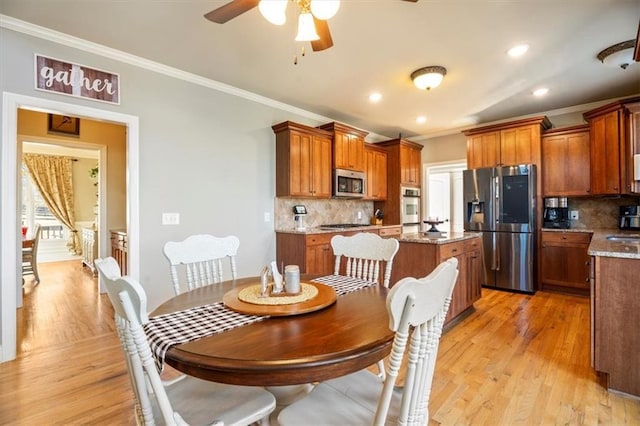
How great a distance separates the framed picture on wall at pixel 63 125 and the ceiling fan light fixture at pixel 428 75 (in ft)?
14.5

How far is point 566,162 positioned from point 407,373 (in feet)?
15.4

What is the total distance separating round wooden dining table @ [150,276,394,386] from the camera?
0.89 m

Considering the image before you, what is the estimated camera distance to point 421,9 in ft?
7.39

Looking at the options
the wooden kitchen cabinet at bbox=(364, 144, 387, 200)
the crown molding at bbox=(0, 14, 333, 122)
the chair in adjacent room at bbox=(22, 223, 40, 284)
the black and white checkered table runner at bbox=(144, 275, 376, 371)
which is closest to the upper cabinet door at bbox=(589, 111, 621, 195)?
the wooden kitchen cabinet at bbox=(364, 144, 387, 200)

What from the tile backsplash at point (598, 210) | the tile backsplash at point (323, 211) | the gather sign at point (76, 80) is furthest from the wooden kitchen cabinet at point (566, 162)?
the gather sign at point (76, 80)

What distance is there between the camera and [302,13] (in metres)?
1.71

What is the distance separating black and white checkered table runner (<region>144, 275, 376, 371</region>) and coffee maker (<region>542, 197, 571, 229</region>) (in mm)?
4703

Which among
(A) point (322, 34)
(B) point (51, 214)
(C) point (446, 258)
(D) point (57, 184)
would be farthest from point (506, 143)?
(B) point (51, 214)

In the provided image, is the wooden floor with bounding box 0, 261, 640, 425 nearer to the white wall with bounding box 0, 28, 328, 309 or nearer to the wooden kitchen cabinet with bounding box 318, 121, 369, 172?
the white wall with bounding box 0, 28, 328, 309

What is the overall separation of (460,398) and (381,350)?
1.30m

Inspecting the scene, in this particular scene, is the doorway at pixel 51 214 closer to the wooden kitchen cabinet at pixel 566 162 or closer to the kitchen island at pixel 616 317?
the kitchen island at pixel 616 317

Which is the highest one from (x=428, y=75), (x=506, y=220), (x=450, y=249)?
(x=428, y=75)

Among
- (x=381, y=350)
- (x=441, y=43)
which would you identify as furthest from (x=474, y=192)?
(x=381, y=350)

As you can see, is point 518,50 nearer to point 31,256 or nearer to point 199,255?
point 199,255
